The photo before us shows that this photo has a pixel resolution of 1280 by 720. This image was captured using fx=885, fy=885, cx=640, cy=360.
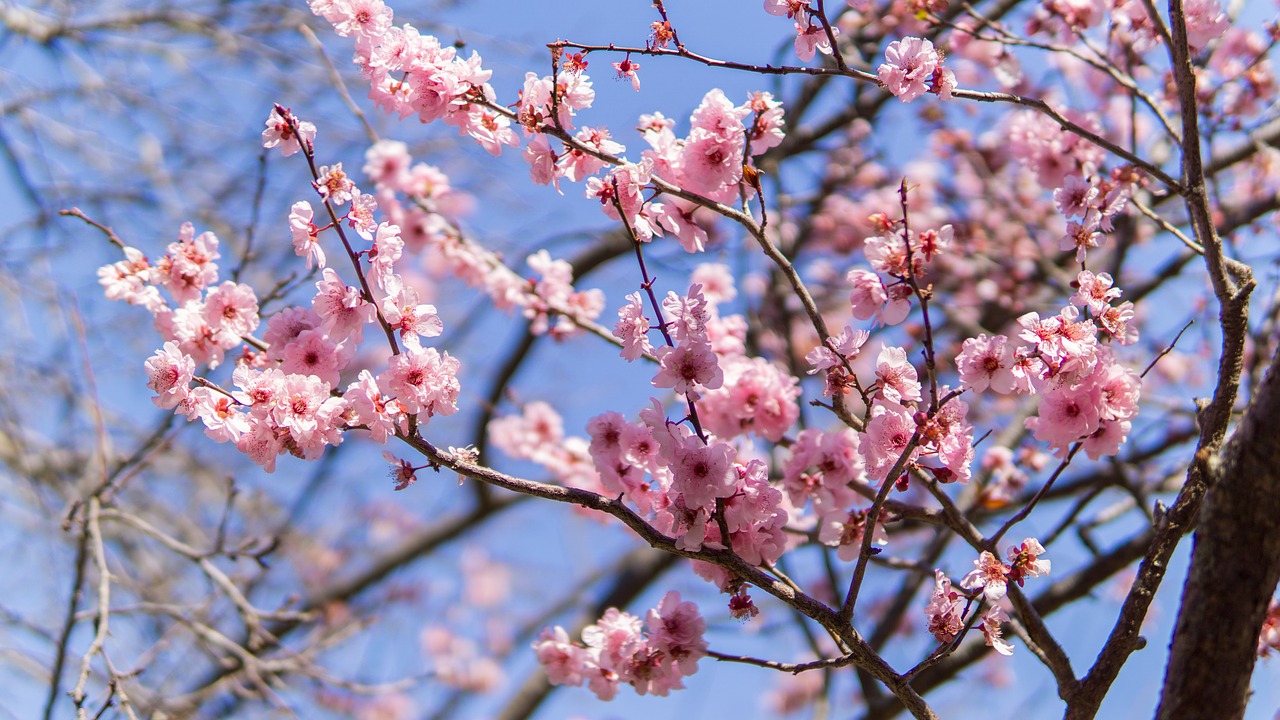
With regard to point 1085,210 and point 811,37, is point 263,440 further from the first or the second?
point 1085,210

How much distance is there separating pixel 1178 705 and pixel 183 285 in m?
2.35

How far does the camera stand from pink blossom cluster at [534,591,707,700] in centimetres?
210

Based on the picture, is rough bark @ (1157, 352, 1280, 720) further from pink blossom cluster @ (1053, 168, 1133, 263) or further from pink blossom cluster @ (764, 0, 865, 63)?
pink blossom cluster @ (764, 0, 865, 63)

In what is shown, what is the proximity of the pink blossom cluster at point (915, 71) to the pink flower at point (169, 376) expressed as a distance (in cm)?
166

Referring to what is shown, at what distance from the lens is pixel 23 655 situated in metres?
3.24

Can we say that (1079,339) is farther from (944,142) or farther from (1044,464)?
(944,142)

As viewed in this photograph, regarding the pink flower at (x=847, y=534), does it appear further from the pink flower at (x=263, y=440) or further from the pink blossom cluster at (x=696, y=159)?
the pink flower at (x=263, y=440)

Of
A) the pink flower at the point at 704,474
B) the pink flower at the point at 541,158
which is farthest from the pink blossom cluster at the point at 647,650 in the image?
the pink flower at the point at 541,158

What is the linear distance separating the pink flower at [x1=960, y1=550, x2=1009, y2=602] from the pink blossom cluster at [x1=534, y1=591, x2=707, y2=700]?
→ 2.03 ft

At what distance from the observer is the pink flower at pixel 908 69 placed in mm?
2002

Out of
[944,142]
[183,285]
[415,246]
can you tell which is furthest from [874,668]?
[944,142]

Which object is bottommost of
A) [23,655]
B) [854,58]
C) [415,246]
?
[23,655]

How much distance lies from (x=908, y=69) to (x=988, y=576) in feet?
3.75

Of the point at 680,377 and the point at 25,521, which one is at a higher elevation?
the point at 25,521
